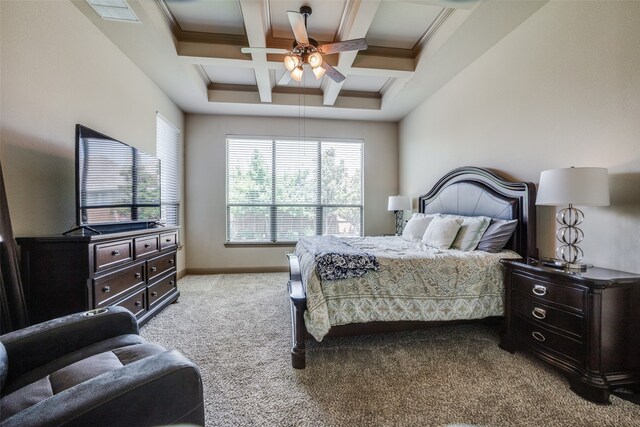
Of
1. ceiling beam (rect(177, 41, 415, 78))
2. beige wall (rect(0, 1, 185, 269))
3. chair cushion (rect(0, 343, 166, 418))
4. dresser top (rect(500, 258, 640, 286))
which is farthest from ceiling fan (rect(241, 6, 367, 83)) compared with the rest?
chair cushion (rect(0, 343, 166, 418))

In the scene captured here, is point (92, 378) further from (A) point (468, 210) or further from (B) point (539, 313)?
(A) point (468, 210)

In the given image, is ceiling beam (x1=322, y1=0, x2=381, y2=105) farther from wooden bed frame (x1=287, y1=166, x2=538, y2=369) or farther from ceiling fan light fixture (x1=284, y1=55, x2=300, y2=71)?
wooden bed frame (x1=287, y1=166, x2=538, y2=369)

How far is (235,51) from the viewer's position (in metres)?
3.26

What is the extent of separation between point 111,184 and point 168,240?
40.7 inches

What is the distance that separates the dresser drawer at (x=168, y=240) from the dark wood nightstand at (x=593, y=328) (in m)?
3.52

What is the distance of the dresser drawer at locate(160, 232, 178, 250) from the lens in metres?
3.13

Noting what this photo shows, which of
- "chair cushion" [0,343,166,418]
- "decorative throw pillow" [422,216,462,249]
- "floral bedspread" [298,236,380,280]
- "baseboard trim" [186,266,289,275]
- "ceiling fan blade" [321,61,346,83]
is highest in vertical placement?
"ceiling fan blade" [321,61,346,83]

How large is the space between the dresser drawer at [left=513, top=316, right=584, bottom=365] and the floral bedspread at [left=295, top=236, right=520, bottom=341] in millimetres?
206

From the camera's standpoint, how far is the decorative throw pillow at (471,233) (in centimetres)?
274

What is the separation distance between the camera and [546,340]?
1.95 m

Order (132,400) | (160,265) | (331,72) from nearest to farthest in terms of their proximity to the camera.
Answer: (132,400) → (331,72) → (160,265)

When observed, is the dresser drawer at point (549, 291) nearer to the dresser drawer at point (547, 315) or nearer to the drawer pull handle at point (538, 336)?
the dresser drawer at point (547, 315)

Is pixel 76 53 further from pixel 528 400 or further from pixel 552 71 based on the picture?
pixel 528 400

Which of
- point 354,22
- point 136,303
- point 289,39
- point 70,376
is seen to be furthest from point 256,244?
point 70,376
